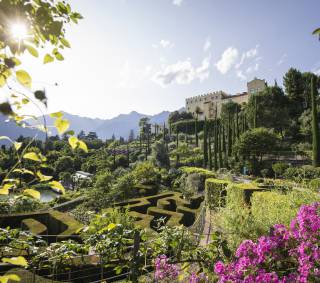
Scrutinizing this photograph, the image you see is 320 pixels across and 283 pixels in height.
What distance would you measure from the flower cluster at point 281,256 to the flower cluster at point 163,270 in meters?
0.70

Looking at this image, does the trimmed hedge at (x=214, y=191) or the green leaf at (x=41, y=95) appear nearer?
the green leaf at (x=41, y=95)

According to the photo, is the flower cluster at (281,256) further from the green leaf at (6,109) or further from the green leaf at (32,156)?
the green leaf at (6,109)

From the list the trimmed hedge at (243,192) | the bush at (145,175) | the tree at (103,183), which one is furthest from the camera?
the bush at (145,175)

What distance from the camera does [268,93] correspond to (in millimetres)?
41969

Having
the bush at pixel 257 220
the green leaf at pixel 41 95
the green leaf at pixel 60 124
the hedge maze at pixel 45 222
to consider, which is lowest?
the hedge maze at pixel 45 222

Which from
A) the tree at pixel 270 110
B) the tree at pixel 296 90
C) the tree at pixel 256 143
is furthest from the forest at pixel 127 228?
A: the tree at pixel 296 90

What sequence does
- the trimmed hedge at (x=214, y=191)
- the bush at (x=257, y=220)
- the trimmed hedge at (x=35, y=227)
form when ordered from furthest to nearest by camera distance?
1. the trimmed hedge at (x=214, y=191)
2. the trimmed hedge at (x=35, y=227)
3. the bush at (x=257, y=220)

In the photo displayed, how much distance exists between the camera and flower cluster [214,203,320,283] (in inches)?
86.0

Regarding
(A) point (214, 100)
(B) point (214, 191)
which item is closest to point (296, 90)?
(A) point (214, 100)

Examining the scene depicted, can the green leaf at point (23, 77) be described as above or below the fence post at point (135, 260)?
above

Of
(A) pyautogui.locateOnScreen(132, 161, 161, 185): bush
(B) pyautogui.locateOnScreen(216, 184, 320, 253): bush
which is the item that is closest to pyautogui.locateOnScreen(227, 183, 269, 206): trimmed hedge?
(B) pyautogui.locateOnScreen(216, 184, 320, 253): bush

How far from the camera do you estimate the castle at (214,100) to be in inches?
2438

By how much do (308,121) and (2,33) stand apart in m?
37.4

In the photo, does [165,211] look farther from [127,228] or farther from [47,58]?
[47,58]
